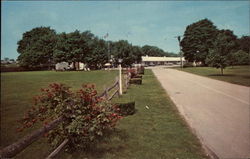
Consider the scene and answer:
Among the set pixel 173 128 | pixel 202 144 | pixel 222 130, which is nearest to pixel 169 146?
pixel 202 144

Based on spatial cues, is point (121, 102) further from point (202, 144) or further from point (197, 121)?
point (202, 144)

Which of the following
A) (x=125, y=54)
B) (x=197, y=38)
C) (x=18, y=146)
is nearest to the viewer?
(x=18, y=146)

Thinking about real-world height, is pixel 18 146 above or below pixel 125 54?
below

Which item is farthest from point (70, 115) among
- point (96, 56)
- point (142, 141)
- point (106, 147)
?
point (96, 56)

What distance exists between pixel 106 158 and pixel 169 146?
172 centimetres

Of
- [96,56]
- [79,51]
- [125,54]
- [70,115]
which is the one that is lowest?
[70,115]

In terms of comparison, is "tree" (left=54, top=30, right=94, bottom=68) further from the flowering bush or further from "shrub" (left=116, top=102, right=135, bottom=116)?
the flowering bush

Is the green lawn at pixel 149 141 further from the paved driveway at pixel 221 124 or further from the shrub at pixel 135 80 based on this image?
the shrub at pixel 135 80

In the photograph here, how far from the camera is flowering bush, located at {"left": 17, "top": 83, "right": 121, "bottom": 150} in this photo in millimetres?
4586

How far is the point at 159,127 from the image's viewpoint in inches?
267

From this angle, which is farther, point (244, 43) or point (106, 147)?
point (244, 43)

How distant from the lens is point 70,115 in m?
4.62

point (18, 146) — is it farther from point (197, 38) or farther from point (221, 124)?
point (197, 38)

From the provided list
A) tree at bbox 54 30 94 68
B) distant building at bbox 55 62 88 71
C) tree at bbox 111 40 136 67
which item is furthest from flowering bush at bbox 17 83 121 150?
tree at bbox 111 40 136 67
